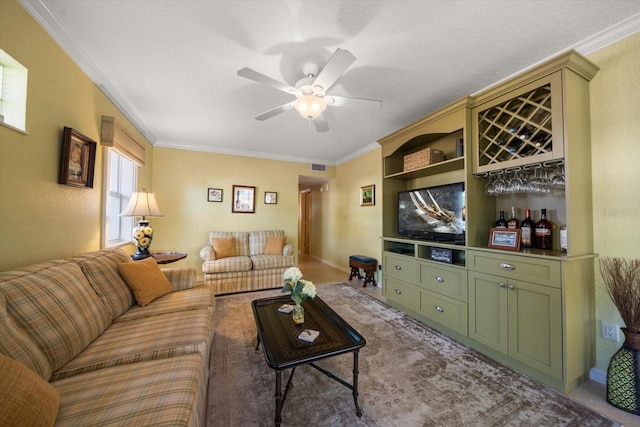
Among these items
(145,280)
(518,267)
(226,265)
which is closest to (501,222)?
(518,267)

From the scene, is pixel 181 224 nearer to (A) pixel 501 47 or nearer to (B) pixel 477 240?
(B) pixel 477 240

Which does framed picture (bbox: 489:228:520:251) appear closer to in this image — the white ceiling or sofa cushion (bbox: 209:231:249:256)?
the white ceiling

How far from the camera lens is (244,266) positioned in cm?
359

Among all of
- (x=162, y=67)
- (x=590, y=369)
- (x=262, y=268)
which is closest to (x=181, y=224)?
(x=262, y=268)

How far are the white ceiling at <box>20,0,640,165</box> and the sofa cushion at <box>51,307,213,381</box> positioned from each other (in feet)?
6.59

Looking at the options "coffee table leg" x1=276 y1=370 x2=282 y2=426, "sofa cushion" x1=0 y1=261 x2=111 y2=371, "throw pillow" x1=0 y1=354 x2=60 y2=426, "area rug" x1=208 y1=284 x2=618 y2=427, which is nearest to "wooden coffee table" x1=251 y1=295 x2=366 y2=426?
"coffee table leg" x1=276 y1=370 x2=282 y2=426

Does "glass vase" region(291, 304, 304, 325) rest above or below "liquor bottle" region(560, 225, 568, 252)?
below

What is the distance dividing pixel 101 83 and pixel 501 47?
3.46m

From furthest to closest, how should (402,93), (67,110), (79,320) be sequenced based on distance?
(402,93) < (67,110) < (79,320)

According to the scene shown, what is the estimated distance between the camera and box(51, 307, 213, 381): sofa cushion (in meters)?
1.18

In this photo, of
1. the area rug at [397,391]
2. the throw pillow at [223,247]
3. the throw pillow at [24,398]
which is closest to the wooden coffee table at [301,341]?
the area rug at [397,391]

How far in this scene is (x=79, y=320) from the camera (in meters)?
1.27

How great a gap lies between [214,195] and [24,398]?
3.86 m

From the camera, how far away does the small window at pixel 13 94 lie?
1373mm
